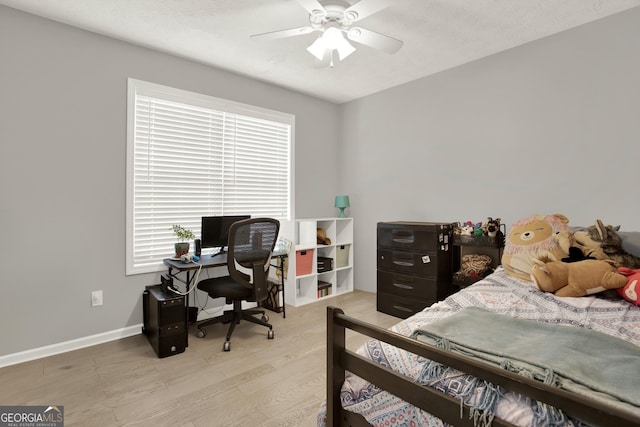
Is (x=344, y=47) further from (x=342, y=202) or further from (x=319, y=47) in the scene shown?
(x=342, y=202)

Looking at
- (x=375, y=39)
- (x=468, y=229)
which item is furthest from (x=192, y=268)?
(x=468, y=229)

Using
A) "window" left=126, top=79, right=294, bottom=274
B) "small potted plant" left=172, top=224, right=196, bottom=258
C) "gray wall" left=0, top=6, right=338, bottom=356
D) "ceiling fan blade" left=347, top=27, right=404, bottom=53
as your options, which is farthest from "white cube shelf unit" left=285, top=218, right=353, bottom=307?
"ceiling fan blade" left=347, top=27, right=404, bottom=53

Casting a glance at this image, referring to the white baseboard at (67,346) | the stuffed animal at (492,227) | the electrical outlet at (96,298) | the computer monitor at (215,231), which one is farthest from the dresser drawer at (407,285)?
the electrical outlet at (96,298)

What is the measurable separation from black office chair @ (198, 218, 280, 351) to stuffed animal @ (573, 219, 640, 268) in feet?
7.60

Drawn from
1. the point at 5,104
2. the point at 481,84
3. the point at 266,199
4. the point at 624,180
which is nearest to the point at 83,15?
the point at 5,104

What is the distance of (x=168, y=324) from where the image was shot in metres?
2.53

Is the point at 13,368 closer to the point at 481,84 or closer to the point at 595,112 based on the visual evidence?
the point at 481,84

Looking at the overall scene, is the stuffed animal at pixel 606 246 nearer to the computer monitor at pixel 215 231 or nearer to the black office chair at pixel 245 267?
the black office chair at pixel 245 267

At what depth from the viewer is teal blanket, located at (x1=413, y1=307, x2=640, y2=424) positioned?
0.90 m

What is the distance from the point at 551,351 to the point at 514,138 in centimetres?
257

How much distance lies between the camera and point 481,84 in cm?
330

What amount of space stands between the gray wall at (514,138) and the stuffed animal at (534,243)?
1.60 feet

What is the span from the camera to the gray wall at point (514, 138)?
8.36 feet

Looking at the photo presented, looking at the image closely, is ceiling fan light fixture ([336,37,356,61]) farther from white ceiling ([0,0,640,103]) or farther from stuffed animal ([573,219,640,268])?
stuffed animal ([573,219,640,268])
